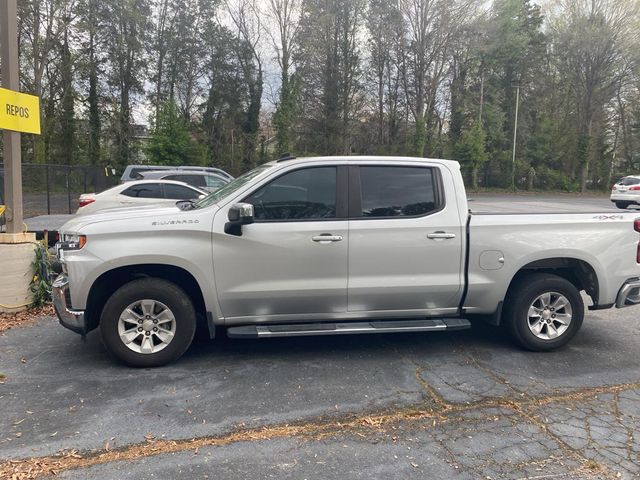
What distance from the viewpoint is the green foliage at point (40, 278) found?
6227mm

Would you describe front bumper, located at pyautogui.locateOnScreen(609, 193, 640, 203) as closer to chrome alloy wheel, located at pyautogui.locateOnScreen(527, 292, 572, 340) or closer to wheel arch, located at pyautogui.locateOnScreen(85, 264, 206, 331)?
chrome alloy wheel, located at pyautogui.locateOnScreen(527, 292, 572, 340)

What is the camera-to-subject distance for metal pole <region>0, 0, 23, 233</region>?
19.8 ft

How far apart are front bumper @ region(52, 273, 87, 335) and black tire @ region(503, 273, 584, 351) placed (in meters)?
4.07

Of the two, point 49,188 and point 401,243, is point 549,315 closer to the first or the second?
point 401,243

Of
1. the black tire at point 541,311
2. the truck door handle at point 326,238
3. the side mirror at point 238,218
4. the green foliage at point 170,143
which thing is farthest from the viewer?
the green foliage at point 170,143

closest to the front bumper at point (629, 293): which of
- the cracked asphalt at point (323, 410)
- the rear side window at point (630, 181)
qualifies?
the cracked asphalt at point (323, 410)

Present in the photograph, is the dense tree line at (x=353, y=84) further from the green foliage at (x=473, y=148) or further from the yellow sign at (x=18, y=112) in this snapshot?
the yellow sign at (x=18, y=112)

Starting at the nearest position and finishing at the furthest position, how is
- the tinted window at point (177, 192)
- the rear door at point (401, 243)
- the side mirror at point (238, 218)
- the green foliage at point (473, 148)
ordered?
the side mirror at point (238, 218) < the rear door at point (401, 243) < the tinted window at point (177, 192) < the green foliage at point (473, 148)

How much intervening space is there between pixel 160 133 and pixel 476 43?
2546cm

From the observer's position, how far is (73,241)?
427 cm

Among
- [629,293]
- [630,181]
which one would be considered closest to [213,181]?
[629,293]

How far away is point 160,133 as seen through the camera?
32.2 metres

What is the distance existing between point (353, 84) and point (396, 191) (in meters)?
37.4

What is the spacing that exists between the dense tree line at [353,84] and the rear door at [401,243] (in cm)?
2977
